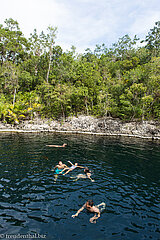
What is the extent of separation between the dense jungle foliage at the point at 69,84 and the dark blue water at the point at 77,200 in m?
21.8

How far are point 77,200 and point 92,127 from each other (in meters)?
24.6

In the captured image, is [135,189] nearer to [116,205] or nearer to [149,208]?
[149,208]

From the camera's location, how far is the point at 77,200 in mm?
6953

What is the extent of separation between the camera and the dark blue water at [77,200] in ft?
17.2

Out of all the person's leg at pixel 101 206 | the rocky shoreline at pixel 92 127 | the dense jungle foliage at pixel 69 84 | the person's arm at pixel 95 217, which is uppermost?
the dense jungle foliage at pixel 69 84

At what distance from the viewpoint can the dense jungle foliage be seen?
102ft

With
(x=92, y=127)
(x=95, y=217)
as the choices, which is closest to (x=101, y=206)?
(x=95, y=217)

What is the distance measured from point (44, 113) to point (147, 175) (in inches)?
1229

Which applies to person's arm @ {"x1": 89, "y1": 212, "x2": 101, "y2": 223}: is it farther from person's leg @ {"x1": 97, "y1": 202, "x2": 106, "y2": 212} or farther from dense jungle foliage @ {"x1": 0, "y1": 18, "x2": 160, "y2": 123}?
dense jungle foliage @ {"x1": 0, "y1": 18, "x2": 160, "y2": 123}

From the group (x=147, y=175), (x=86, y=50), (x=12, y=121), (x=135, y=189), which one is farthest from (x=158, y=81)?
(x=86, y=50)

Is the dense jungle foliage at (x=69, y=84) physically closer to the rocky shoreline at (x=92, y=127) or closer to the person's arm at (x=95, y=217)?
the rocky shoreline at (x=92, y=127)

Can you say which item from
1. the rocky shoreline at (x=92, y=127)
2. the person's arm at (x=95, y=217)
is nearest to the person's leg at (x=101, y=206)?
the person's arm at (x=95, y=217)

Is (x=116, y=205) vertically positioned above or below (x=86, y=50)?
below

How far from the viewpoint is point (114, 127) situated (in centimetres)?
3092
